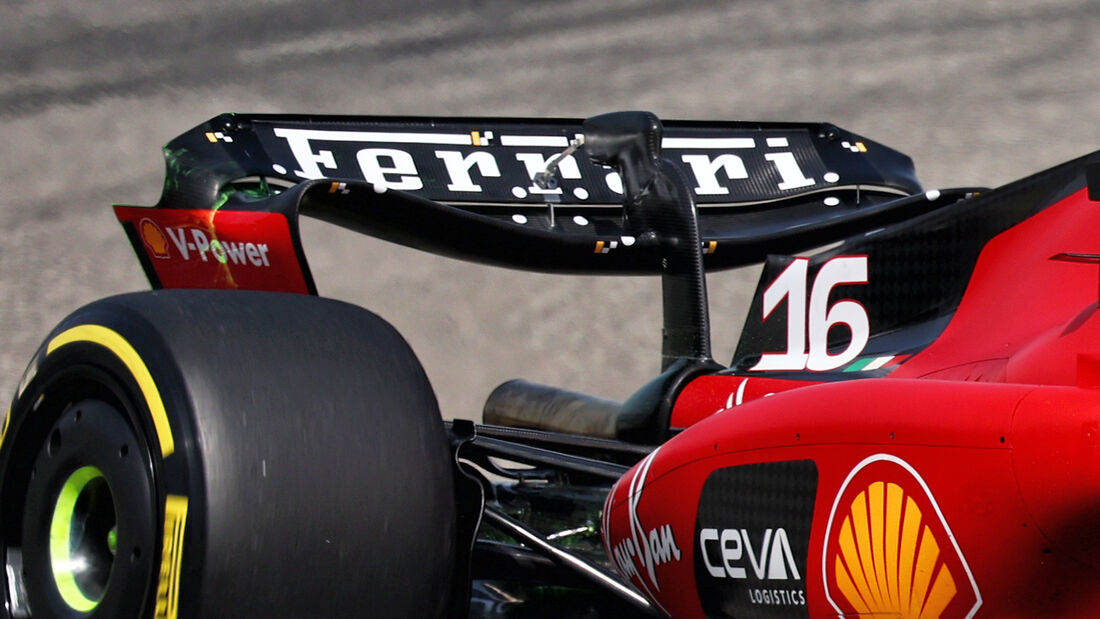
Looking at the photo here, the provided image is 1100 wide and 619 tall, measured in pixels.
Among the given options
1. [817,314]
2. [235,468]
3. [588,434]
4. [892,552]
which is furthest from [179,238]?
[892,552]

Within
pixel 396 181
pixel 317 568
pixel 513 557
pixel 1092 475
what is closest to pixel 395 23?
pixel 396 181

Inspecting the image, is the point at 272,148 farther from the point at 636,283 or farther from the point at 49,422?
the point at 636,283

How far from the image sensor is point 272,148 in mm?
2264

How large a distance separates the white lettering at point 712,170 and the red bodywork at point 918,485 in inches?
38.5

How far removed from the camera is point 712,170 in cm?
255

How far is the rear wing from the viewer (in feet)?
6.49

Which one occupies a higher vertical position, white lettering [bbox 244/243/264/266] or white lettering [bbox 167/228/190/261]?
white lettering [bbox 167/228/190/261]

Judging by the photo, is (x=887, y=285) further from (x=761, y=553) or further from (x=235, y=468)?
(x=235, y=468)

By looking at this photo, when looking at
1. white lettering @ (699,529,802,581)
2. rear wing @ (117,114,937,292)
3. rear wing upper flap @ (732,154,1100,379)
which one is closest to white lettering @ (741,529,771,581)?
white lettering @ (699,529,802,581)

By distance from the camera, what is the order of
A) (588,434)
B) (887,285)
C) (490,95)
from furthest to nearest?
1. (490,95)
2. (588,434)
3. (887,285)

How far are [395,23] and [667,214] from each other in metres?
3.76

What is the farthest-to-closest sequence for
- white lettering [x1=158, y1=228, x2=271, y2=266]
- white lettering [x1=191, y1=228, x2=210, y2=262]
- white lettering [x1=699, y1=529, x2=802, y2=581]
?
white lettering [x1=191, y1=228, x2=210, y2=262] < white lettering [x1=158, y1=228, x2=271, y2=266] < white lettering [x1=699, y1=529, x2=802, y2=581]

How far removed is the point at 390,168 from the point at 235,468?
1.11 meters

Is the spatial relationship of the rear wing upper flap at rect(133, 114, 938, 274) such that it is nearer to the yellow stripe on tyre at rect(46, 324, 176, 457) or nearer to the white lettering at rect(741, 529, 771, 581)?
the yellow stripe on tyre at rect(46, 324, 176, 457)
